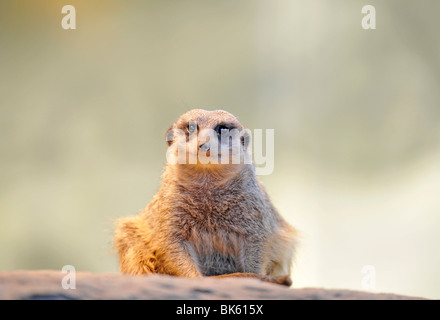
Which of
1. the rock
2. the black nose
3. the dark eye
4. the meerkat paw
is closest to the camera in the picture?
the rock

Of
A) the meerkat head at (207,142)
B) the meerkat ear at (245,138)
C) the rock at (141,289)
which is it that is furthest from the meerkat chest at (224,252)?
the rock at (141,289)

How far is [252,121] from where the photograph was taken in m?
3.37

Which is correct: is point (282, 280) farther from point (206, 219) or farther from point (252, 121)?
point (252, 121)

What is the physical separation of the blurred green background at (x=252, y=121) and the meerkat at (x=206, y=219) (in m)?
0.94

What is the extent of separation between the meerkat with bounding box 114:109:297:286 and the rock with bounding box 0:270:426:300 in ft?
1.93

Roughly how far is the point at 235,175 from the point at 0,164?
1670mm

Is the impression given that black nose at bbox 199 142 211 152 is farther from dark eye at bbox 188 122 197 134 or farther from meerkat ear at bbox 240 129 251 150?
meerkat ear at bbox 240 129 251 150

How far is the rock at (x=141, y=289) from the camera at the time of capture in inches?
53.4

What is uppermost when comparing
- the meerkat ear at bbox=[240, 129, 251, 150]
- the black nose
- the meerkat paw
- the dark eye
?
the dark eye

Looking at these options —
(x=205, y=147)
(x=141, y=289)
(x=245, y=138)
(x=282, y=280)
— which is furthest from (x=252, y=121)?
(x=141, y=289)

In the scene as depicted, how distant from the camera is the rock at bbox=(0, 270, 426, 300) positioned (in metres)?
1.36

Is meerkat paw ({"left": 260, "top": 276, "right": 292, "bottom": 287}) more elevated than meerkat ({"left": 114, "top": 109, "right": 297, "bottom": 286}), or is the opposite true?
meerkat ({"left": 114, "top": 109, "right": 297, "bottom": 286})

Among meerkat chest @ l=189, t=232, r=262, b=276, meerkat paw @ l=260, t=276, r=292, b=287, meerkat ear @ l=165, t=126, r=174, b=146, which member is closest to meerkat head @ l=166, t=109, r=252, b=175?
meerkat ear @ l=165, t=126, r=174, b=146
